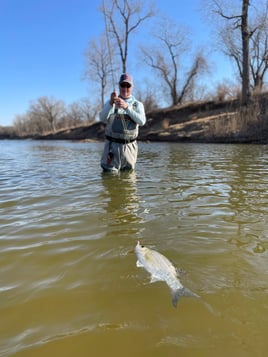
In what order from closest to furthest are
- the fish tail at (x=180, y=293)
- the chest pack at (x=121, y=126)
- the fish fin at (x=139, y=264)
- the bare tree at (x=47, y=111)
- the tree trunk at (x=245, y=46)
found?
the fish tail at (x=180, y=293) < the fish fin at (x=139, y=264) < the chest pack at (x=121, y=126) < the tree trunk at (x=245, y=46) < the bare tree at (x=47, y=111)

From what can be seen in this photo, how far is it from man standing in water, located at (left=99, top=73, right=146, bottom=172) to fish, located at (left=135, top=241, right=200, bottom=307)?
4.36m

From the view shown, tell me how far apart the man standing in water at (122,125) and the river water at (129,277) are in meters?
2.30

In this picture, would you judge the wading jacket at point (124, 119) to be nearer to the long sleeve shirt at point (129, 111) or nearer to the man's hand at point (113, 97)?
the long sleeve shirt at point (129, 111)

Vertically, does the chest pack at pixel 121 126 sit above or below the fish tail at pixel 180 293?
above

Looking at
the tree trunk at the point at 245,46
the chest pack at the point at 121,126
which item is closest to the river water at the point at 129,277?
the chest pack at the point at 121,126

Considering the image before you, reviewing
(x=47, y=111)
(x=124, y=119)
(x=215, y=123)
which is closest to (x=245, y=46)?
(x=215, y=123)

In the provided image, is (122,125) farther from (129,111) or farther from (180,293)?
(180,293)

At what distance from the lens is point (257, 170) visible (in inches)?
356

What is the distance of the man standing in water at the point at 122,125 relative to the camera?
23.2 feet

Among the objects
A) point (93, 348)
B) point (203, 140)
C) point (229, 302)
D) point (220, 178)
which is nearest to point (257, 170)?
point (220, 178)

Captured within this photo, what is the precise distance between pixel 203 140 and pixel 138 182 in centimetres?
1843

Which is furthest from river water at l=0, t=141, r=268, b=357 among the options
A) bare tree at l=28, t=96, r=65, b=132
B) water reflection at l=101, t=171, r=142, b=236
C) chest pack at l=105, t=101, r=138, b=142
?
bare tree at l=28, t=96, r=65, b=132

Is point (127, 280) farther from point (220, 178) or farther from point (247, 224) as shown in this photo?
point (220, 178)

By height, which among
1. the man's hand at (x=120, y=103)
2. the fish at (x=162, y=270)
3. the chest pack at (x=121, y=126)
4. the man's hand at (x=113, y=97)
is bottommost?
the fish at (x=162, y=270)
